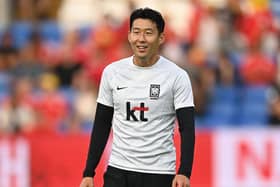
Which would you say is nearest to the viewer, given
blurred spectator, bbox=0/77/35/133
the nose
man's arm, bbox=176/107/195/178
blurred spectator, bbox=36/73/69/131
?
man's arm, bbox=176/107/195/178

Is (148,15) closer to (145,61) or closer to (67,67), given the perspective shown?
(145,61)

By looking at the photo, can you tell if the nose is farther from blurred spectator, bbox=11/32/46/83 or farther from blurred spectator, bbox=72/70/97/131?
blurred spectator, bbox=11/32/46/83

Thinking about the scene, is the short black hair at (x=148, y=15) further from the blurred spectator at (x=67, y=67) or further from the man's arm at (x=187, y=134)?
the blurred spectator at (x=67, y=67)

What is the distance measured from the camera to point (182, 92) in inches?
243

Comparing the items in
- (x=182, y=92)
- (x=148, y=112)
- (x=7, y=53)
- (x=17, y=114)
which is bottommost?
(x=17, y=114)

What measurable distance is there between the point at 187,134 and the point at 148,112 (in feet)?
0.93

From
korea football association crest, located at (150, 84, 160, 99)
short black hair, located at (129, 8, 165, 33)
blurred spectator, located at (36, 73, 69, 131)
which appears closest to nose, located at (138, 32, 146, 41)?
short black hair, located at (129, 8, 165, 33)

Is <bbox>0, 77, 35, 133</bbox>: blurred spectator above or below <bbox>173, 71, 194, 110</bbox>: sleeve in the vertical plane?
below

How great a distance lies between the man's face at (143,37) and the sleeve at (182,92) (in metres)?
0.25

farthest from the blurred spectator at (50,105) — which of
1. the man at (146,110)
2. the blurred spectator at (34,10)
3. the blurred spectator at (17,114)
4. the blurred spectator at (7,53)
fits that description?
the man at (146,110)

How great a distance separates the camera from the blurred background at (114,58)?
45.1 feet

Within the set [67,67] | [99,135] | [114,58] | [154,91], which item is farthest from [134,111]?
[67,67]

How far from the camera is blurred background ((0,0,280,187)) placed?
13.7 meters

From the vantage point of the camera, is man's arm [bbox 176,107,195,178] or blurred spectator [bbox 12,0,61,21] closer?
man's arm [bbox 176,107,195,178]
